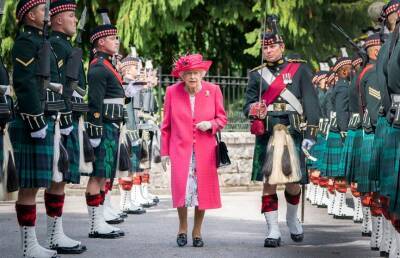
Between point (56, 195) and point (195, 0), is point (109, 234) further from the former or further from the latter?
point (195, 0)

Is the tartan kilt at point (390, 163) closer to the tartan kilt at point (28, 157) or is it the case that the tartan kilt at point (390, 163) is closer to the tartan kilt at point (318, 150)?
the tartan kilt at point (28, 157)

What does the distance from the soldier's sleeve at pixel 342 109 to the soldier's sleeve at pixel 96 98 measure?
3970 millimetres

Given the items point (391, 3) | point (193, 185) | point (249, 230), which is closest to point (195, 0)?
point (249, 230)

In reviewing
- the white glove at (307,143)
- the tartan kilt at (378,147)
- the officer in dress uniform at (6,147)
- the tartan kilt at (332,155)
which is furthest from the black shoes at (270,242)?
the tartan kilt at (332,155)

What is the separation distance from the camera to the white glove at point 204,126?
10.3 meters

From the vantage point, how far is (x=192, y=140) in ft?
34.1

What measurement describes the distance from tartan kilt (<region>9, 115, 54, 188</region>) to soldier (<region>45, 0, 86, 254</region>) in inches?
21.4

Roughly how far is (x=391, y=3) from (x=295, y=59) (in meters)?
2.32

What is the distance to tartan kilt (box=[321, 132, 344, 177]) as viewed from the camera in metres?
14.7

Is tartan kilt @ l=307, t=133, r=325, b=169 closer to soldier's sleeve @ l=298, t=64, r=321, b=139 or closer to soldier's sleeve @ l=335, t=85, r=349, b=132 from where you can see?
soldier's sleeve @ l=335, t=85, r=349, b=132

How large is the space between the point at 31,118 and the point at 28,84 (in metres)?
0.26

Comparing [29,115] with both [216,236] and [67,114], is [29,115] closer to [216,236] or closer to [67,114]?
[67,114]

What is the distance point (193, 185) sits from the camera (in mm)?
10305

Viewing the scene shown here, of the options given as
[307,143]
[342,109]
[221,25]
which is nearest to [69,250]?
[307,143]
